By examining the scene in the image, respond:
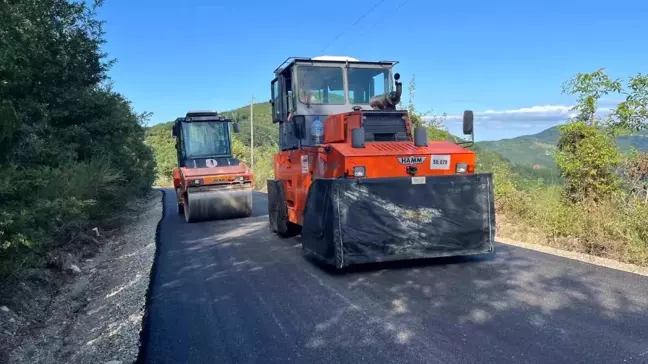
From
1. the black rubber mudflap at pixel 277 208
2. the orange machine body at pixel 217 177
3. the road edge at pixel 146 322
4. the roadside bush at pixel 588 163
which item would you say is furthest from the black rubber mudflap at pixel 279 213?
the roadside bush at pixel 588 163

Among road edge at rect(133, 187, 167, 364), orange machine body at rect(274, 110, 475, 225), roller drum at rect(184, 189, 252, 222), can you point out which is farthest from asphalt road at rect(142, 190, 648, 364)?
roller drum at rect(184, 189, 252, 222)

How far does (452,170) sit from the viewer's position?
6688 millimetres

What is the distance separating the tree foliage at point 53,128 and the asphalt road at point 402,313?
1590mm

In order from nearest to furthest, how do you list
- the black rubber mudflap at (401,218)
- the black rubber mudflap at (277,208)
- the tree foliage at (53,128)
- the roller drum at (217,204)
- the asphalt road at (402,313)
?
the asphalt road at (402,313), the tree foliage at (53,128), the black rubber mudflap at (401,218), the black rubber mudflap at (277,208), the roller drum at (217,204)

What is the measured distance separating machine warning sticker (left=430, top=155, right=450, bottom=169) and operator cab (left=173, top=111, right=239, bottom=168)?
8.12 metres

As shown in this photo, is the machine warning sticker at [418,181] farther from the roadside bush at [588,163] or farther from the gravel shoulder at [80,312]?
the roadside bush at [588,163]

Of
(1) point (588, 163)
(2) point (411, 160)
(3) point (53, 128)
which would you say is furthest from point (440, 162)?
(3) point (53, 128)

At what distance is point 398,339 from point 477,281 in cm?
193

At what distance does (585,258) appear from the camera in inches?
265

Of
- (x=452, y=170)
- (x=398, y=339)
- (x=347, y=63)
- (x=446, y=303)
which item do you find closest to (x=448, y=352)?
(x=398, y=339)

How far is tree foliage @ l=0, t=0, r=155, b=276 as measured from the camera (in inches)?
217

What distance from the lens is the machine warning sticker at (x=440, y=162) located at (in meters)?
6.58

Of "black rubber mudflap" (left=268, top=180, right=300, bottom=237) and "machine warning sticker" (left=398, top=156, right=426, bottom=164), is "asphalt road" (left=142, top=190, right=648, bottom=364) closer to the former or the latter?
"machine warning sticker" (left=398, top=156, right=426, bottom=164)

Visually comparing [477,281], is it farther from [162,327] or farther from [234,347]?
[162,327]
